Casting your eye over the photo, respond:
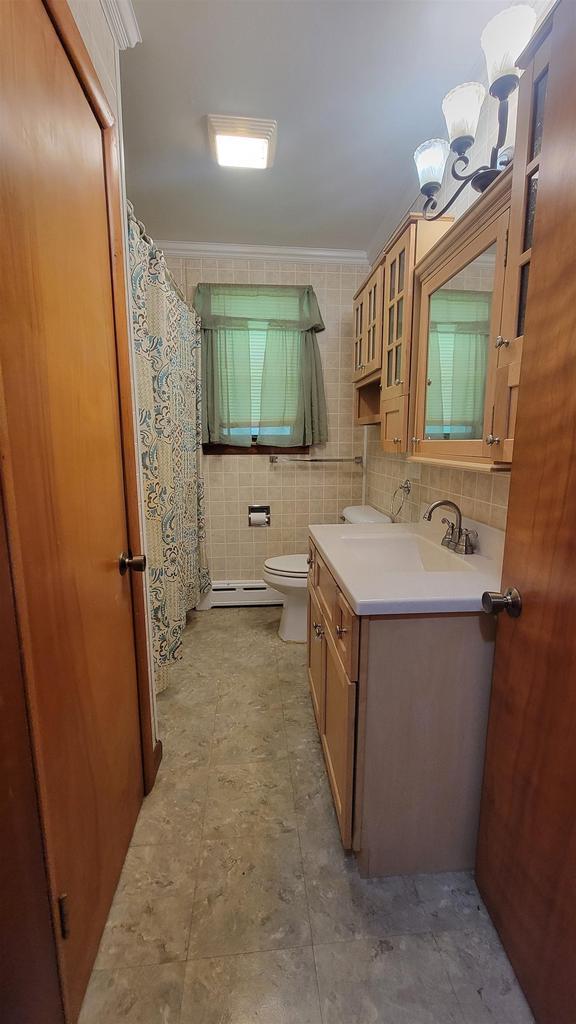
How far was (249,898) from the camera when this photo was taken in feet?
3.57

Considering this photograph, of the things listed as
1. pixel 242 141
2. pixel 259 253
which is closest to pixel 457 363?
pixel 242 141

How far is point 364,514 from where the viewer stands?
98.9 inches

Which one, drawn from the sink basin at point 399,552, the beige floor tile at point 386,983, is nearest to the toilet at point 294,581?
the sink basin at point 399,552

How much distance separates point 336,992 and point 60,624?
102cm

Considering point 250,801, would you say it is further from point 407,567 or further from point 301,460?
point 301,460

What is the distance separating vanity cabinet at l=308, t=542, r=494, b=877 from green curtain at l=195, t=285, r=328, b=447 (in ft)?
5.99

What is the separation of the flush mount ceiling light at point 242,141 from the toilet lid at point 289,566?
1949mm

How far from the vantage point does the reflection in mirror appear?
1138 mm

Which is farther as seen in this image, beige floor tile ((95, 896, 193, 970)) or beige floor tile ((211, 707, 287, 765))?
beige floor tile ((211, 707, 287, 765))

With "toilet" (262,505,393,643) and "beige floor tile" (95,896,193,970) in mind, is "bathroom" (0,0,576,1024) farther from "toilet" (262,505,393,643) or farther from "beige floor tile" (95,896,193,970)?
"toilet" (262,505,393,643)

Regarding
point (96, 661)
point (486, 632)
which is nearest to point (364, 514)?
point (486, 632)

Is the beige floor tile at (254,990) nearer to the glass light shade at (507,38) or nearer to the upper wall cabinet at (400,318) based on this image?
the upper wall cabinet at (400,318)

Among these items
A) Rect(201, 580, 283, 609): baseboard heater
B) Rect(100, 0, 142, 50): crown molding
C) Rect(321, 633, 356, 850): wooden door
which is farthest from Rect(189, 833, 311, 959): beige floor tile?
Rect(100, 0, 142, 50): crown molding

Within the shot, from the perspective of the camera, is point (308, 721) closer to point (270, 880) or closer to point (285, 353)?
point (270, 880)
